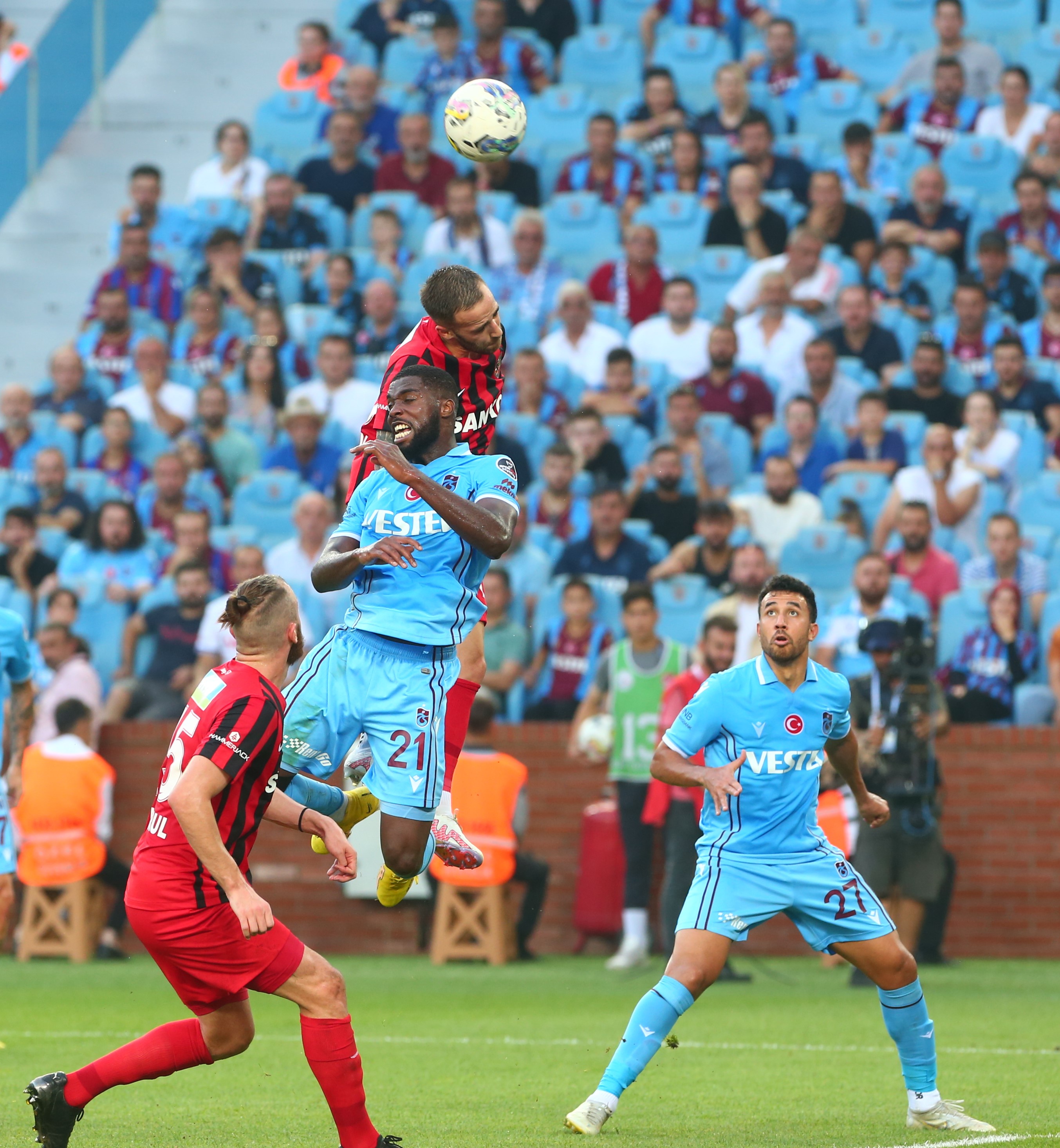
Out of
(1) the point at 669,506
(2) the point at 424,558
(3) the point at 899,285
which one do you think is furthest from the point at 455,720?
(3) the point at 899,285

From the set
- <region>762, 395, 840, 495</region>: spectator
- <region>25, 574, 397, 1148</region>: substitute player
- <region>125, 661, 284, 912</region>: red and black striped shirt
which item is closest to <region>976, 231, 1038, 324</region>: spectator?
<region>762, 395, 840, 495</region>: spectator

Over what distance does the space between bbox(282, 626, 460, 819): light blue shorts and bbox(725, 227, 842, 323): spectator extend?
9486 millimetres

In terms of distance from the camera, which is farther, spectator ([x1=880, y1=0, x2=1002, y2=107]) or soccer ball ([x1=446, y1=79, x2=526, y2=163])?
spectator ([x1=880, y1=0, x2=1002, y2=107])

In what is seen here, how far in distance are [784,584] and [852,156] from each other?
10587 millimetres

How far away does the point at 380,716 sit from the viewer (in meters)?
6.85

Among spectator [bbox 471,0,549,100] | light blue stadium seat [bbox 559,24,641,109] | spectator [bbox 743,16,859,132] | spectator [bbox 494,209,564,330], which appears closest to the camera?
spectator [bbox 494,209,564,330]

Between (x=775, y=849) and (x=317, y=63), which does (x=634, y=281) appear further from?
(x=775, y=849)

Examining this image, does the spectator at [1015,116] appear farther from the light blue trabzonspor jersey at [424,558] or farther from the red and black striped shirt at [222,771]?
the red and black striped shirt at [222,771]

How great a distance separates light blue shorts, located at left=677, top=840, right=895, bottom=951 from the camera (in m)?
7.19

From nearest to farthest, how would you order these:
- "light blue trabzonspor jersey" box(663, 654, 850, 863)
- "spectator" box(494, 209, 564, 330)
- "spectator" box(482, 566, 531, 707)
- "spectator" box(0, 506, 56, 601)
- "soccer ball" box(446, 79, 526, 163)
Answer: "light blue trabzonspor jersey" box(663, 654, 850, 863) → "soccer ball" box(446, 79, 526, 163) → "spectator" box(482, 566, 531, 707) → "spectator" box(0, 506, 56, 601) → "spectator" box(494, 209, 564, 330)

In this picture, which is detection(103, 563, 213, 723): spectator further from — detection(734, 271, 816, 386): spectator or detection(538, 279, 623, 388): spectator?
detection(734, 271, 816, 386): spectator

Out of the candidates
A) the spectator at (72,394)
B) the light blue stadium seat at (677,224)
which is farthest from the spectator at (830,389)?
the spectator at (72,394)

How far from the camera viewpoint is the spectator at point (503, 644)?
13766 millimetres

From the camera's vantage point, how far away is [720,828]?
741 centimetres
